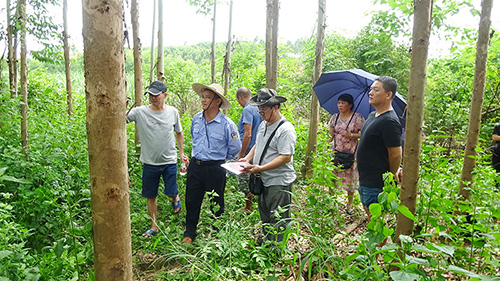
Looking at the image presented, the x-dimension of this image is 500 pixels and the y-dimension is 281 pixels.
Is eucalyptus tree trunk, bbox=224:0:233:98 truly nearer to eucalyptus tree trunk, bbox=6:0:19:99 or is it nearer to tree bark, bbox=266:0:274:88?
tree bark, bbox=266:0:274:88

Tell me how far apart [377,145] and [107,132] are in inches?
93.6

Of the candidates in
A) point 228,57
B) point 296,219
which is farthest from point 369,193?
point 228,57

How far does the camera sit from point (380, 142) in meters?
3.01

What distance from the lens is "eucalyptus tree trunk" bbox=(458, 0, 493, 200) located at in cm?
313

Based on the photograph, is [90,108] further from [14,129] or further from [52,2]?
[52,2]

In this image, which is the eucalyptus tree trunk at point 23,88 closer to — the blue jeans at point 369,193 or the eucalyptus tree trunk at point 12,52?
the eucalyptus tree trunk at point 12,52

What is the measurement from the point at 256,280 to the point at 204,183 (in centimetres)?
146

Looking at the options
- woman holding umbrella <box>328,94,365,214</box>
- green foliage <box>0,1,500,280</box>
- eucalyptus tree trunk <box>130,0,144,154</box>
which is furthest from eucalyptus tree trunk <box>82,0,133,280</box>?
eucalyptus tree trunk <box>130,0,144,154</box>

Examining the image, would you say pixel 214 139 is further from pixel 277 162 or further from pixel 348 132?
pixel 348 132

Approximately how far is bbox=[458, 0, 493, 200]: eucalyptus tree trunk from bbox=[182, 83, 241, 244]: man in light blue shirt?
8.21 ft

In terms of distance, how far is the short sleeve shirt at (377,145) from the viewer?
2900 millimetres

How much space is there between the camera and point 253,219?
3.82 m

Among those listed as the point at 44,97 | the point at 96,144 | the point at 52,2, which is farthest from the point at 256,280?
the point at 44,97

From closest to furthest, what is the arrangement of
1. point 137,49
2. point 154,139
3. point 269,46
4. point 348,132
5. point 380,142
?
1. point 380,142
2. point 154,139
3. point 348,132
4. point 137,49
5. point 269,46
